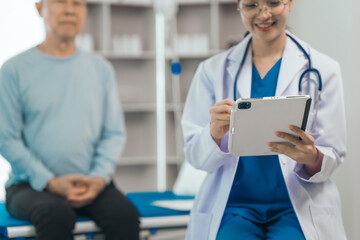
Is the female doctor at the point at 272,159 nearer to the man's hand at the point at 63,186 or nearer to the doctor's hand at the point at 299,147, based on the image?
the doctor's hand at the point at 299,147

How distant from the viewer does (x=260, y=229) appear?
3.88ft

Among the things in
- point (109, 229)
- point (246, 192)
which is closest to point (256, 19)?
point (246, 192)

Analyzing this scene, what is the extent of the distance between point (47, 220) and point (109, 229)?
0.80ft

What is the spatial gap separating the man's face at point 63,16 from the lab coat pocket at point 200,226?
1.04 meters

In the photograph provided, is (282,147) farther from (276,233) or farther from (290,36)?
(290,36)

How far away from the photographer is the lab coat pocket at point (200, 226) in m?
1.27

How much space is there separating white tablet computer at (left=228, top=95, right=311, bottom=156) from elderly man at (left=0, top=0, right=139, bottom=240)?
80cm

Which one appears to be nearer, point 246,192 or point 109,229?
point 246,192

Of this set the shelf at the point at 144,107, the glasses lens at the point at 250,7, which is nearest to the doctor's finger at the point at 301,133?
the glasses lens at the point at 250,7

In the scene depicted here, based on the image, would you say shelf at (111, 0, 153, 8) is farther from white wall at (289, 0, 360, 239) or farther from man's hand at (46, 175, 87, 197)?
white wall at (289, 0, 360, 239)

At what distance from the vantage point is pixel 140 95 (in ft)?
12.5

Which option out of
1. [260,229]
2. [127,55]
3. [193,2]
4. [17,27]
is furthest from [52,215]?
[193,2]

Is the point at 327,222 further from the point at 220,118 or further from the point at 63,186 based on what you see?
the point at 63,186

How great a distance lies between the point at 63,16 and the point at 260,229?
125 centimetres
